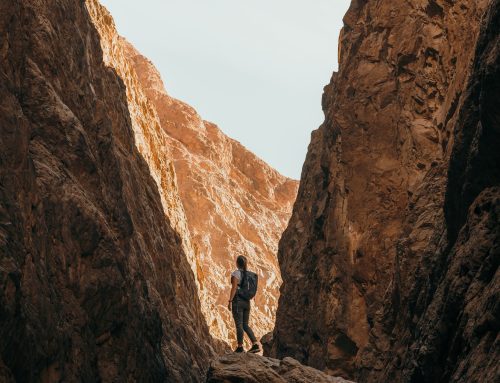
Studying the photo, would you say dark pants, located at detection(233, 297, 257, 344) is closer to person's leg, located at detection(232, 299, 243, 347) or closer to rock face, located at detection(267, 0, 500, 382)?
person's leg, located at detection(232, 299, 243, 347)

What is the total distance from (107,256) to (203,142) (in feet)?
255

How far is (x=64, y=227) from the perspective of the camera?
25.3 meters

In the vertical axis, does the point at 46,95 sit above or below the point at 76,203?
above

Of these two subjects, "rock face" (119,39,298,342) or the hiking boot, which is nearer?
the hiking boot

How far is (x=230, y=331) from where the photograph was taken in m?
77.2

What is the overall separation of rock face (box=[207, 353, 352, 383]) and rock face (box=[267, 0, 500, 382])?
2.15 m

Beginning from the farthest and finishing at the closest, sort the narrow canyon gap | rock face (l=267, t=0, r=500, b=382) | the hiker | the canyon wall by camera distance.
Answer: the canyon wall, the hiker, the narrow canyon gap, rock face (l=267, t=0, r=500, b=382)

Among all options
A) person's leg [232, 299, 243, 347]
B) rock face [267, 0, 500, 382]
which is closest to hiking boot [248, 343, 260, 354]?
person's leg [232, 299, 243, 347]

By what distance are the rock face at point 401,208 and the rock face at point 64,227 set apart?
21.3ft

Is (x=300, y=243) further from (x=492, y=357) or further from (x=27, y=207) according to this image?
(x=492, y=357)

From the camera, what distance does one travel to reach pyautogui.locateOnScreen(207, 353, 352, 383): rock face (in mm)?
19984

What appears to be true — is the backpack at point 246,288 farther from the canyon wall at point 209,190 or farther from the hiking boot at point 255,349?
the canyon wall at point 209,190

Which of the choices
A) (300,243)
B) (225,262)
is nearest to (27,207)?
(300,243)

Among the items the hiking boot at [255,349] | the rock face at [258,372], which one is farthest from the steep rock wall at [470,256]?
the hiking boot at [255,349]
